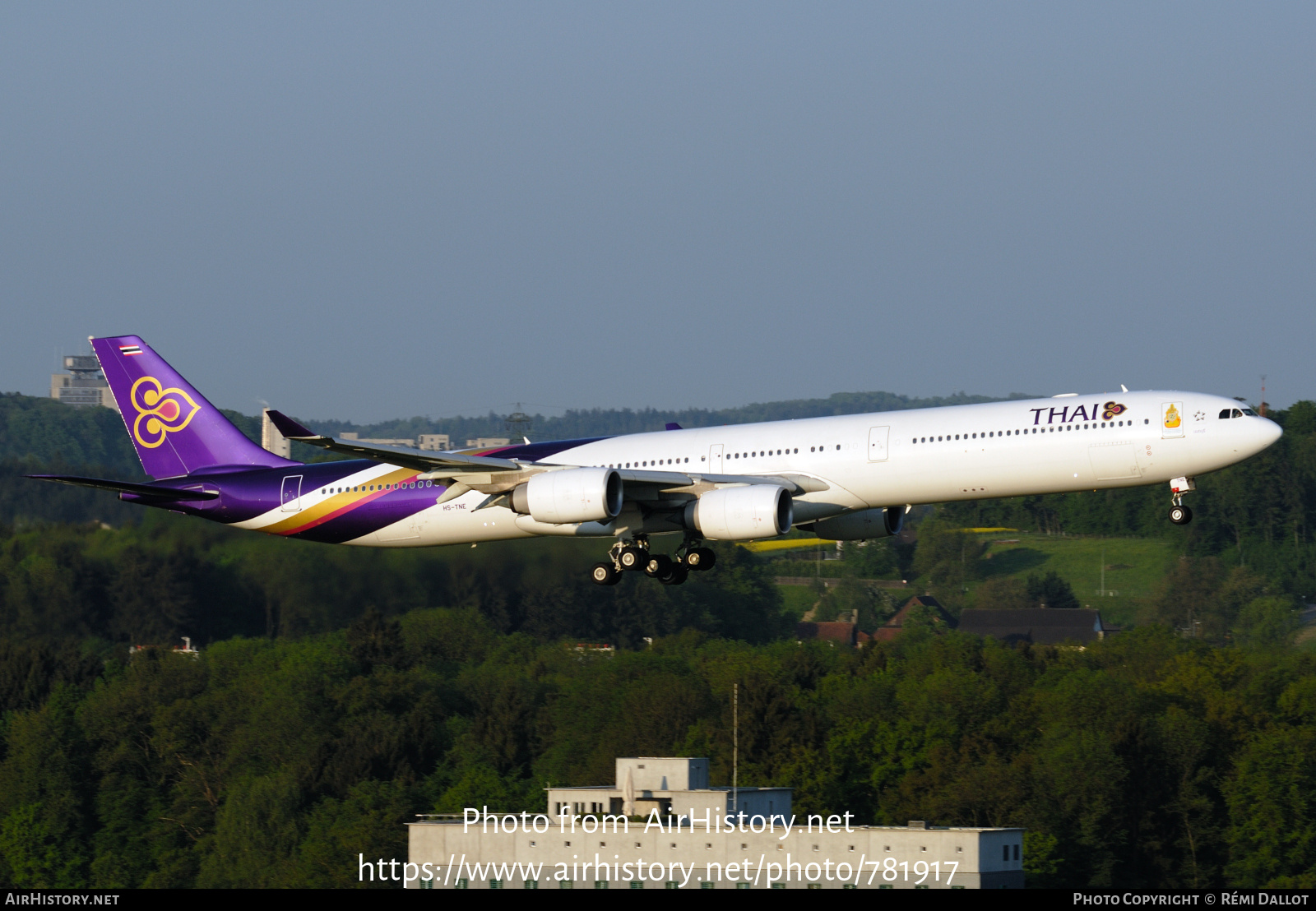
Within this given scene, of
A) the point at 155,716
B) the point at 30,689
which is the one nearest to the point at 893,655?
the point at 155,716

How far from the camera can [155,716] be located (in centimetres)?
10275

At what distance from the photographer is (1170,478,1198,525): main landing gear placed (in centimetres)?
4800

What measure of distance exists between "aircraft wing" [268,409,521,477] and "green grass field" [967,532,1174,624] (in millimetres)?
120795

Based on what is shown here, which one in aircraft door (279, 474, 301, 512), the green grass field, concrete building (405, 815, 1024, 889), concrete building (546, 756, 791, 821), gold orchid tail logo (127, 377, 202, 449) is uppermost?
the green grass field

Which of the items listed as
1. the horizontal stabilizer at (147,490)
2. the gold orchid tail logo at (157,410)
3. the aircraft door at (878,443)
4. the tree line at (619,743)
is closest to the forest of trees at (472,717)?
the tree line at (619,743)

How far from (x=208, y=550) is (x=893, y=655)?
43.7 m

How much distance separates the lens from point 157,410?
58375 mm

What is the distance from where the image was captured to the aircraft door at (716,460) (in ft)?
166

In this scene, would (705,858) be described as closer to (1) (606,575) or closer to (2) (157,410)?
(1) (606,575)

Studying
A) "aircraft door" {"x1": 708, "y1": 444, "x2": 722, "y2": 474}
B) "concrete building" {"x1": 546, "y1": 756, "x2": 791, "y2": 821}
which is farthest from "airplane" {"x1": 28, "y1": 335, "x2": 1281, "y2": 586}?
"concrete building" {"x1": 546, "y1": 756, "x2": 791, "y2": 821}

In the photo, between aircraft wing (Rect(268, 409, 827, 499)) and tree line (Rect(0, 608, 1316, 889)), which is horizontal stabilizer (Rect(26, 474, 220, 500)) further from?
tree line (Rect(0, 608, 1316, 889))

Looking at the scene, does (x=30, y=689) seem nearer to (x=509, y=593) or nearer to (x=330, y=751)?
(x=330, y=751)

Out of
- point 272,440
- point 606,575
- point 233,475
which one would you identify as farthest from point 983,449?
point 272,440

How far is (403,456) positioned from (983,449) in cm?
1477
